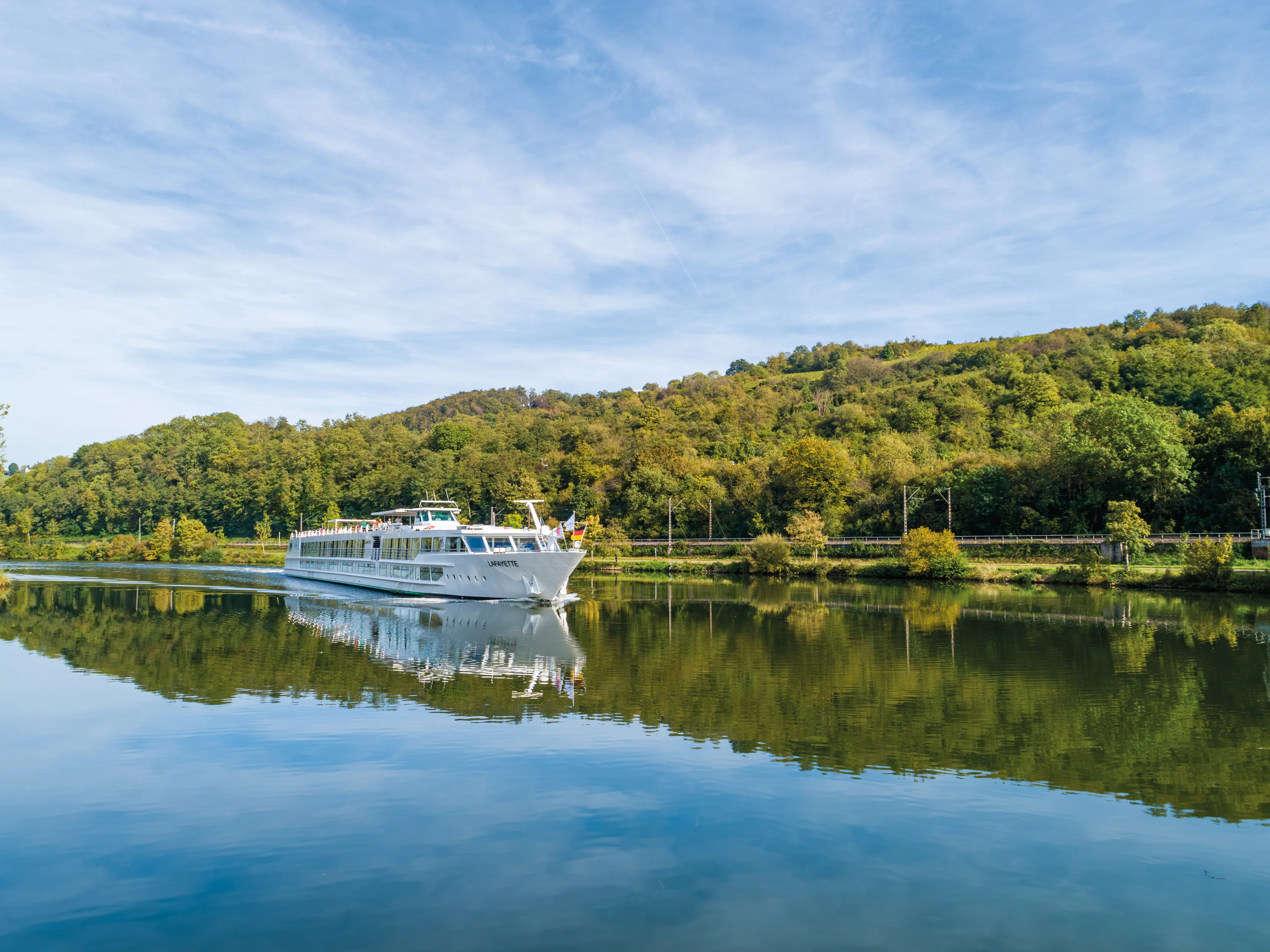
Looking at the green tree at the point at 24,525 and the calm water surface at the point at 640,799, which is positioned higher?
the green tree at the point at 24,525

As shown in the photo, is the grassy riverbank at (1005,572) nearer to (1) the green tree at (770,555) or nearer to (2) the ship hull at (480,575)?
(1) the green tree at (770,555)

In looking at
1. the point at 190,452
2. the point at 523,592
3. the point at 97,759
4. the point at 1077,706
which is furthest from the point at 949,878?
the point at 190,452

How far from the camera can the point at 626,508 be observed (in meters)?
106

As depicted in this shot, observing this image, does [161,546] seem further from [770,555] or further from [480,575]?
[480,575]

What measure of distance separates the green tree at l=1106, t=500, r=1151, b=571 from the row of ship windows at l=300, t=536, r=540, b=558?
4217 cm

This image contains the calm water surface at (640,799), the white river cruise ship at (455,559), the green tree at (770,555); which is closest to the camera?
the calm water surface at (640,799)

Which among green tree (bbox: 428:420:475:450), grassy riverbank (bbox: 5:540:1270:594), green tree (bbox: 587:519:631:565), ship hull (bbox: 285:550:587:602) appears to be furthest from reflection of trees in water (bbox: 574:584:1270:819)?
green tree (bbox: 428:420:475:450)

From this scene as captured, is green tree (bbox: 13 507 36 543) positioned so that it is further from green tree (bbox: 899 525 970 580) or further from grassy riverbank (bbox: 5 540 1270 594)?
green tree (bbox: 899 525 970 580)

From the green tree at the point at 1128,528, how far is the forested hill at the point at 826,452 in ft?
36.8

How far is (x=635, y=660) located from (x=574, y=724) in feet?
29.3

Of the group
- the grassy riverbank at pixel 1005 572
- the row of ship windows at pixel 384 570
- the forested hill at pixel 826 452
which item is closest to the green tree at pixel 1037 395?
the forested hill at pixel 826 452

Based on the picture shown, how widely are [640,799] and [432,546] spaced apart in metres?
38.9

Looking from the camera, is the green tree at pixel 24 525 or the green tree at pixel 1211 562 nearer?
the green tree at pixel 1211 562

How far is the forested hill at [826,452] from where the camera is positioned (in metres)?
72.2
